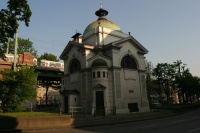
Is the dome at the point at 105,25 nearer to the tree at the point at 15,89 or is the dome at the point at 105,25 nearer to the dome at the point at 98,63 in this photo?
the dome at the point at 98,63

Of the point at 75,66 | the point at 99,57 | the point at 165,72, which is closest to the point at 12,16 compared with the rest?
the point at 99,57

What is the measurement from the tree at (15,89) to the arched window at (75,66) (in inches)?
546

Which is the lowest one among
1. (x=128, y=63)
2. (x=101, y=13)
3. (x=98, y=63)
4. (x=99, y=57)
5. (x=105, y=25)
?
(x=98, y=63)

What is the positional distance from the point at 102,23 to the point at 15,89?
23.5 metres

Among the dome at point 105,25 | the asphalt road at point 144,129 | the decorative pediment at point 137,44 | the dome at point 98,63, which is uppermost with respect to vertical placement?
the dome at point 105,25

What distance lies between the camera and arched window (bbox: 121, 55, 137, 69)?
1331 inches

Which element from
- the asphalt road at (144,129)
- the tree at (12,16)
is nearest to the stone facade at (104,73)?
the asphalt road at (144,129)

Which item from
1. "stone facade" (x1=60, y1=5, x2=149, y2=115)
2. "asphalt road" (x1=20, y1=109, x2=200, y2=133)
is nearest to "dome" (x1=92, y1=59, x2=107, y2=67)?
"stone facade" (x1=60, y1=5, x2=149, y2=115)

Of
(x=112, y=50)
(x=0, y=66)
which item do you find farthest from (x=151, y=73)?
(x=0, y=66)

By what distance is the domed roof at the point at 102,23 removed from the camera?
126ft

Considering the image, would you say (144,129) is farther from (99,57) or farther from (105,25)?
(105,25)

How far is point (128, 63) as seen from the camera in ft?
114

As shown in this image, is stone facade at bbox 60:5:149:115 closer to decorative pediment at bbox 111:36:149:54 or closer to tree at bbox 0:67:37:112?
decorative pediment at bbox 111:36:149:54

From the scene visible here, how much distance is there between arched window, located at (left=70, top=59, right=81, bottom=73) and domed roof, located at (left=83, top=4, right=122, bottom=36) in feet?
25.9
